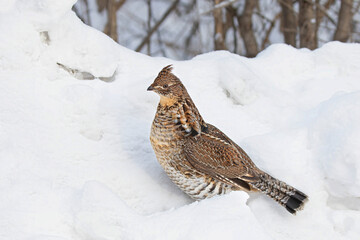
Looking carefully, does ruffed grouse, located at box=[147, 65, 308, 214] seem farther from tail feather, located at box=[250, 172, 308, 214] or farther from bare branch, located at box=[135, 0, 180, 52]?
bare branch, located at box=[135, 0, 180, 52]

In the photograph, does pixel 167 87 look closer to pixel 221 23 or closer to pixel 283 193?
pixel 283 193

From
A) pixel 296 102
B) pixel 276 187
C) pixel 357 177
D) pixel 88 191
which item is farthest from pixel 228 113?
pixel 88 191

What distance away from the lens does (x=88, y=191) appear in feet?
9.06

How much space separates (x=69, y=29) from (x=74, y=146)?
34.1 inches

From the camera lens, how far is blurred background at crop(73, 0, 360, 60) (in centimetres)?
690

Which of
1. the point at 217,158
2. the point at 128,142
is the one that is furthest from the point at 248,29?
the point at 217,158

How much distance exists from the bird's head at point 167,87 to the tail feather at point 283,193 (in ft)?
2.37

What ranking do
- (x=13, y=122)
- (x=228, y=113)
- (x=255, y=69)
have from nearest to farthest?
(x=13, y=122), (x=228, y=113), (x=255, y=69)

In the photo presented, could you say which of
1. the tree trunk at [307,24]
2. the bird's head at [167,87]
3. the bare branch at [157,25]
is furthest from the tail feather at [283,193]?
the bare branch at [157,25]

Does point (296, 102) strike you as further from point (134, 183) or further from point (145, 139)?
point (134, 183)

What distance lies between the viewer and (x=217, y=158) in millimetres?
3322

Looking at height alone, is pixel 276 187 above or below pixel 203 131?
below

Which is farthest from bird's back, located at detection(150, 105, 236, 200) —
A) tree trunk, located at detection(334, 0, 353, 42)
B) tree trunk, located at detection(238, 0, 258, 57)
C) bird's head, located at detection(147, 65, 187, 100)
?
tree trunk, located at detection(238, 0, 258, 57)

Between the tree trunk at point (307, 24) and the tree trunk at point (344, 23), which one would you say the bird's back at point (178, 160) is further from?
the tree trunk at point (344, 23)
